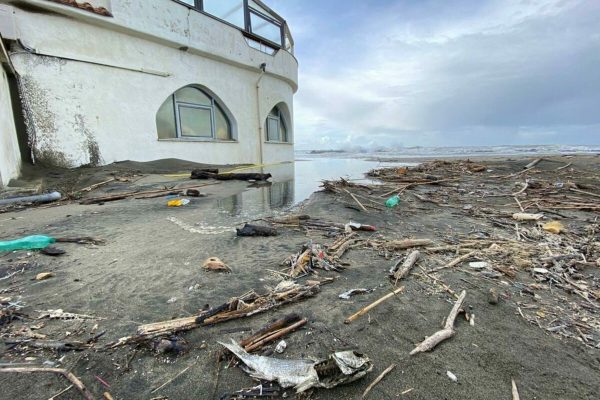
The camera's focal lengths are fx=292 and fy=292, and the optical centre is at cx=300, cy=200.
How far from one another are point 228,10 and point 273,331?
1510 cm

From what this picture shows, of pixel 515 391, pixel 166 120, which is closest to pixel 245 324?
pixel 515 391

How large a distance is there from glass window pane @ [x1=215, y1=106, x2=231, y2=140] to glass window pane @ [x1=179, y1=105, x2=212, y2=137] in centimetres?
44

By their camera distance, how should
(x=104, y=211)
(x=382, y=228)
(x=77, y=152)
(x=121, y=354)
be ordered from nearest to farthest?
1. (x=121, y=354)
2. (x=382, y=228)
3. (x=104, y=211)
4. (x=77, y=152)

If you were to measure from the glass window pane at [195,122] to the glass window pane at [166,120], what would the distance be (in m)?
0.34

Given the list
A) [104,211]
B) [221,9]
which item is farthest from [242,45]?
[104,211]

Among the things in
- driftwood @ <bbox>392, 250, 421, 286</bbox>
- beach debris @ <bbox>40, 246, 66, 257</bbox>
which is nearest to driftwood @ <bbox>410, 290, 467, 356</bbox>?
driftwood @ <bbox>392, 250, 421, 286</bbox>

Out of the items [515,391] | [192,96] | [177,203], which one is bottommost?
[515,391]

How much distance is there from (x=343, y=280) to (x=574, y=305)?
1.89m

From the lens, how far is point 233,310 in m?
2.11

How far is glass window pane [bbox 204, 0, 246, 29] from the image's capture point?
12478 millimetres

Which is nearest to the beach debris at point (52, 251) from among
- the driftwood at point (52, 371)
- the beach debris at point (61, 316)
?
the beach debris at point (61, 316)

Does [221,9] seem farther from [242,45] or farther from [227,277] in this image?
[227,277]

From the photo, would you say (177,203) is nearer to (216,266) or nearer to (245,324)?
(216,266)

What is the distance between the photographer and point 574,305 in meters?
2.41
